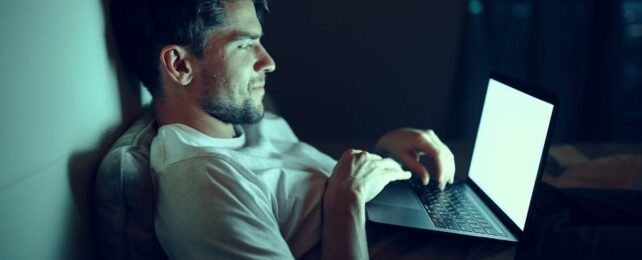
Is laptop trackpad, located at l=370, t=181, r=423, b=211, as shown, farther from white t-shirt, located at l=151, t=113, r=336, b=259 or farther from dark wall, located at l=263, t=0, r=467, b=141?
dark wall, located at l=263, t=0, r=467, b=141

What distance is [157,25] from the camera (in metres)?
1.09

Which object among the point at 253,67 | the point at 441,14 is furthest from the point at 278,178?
the point at 441,14

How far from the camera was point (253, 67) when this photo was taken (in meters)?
1.18

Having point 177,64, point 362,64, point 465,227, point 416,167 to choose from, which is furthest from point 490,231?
point 362,64

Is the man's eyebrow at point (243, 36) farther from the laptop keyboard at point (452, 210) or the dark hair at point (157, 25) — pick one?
the laptop keyboard at point (452, 210)

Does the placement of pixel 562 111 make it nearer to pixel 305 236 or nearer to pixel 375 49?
pixel 375 49

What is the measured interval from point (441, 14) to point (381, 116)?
482 millimetres

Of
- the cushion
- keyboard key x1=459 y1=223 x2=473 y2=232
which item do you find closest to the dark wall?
Result: keyboard key x1=459 y1=223 x2=473 y2=232

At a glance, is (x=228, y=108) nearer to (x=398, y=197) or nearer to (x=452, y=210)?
(x=398, y=197)

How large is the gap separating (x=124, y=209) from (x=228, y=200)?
0.60 ft

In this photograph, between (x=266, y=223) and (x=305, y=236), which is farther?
(x=305, y=236)

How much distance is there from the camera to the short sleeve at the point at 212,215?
862 millimetres

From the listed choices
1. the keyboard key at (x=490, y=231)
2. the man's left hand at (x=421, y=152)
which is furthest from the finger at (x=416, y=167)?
the keyboard key at (x=490, y=231)

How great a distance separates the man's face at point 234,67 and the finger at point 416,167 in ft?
1.29
